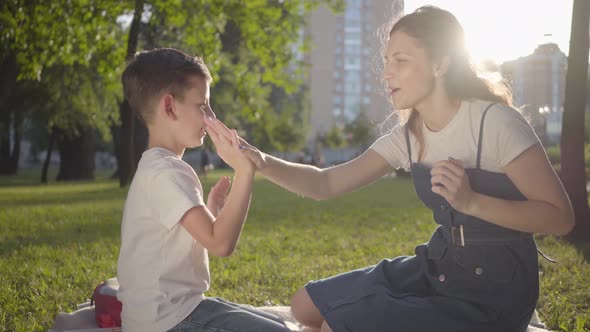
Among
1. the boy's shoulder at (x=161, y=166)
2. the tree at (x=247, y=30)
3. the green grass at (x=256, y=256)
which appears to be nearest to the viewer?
the boy's shoulder at (x=161, y=166)

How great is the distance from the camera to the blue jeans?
2.69 m

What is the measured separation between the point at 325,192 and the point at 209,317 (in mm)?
1156

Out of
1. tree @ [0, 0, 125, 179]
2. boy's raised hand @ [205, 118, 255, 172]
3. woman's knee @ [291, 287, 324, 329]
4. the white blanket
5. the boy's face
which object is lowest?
the white blanket


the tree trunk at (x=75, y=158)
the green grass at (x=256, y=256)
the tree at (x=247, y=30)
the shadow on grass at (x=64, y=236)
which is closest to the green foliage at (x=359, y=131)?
the tree trunk at (x=75, y=158)

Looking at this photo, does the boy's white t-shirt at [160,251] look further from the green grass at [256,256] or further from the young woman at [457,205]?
the green grass at [256,256]

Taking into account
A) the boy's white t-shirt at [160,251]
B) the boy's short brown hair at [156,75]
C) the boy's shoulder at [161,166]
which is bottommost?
the boy's white t-shirt at [160,251]

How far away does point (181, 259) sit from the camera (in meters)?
2.71

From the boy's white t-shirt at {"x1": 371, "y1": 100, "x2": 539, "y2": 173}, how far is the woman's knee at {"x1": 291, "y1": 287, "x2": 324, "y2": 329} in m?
0.89

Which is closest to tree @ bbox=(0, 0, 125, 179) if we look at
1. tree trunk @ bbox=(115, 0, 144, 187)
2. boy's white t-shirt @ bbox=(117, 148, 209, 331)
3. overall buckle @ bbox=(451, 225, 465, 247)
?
tree trunk @ bbox=(115, 0, 144, 187)

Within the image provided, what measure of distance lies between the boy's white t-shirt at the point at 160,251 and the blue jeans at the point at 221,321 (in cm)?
3

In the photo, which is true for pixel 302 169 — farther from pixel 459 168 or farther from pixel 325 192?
pixel 459 168

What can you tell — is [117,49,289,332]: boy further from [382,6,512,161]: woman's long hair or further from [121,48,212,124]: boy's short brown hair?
[382,6,512,161]: woman's long hair

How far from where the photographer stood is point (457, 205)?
103 inches

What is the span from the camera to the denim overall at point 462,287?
2.82 meters
